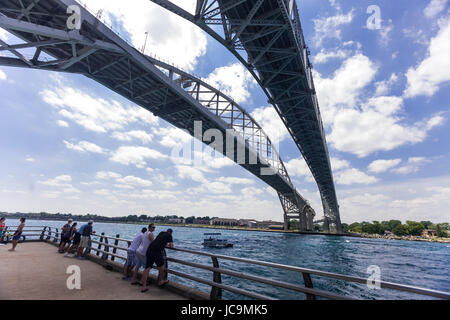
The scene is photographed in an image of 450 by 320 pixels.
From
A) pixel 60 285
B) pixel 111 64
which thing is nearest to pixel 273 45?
pixel 111 64

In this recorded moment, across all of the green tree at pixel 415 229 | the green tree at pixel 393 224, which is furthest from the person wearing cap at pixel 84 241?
the green tree at pixel 393 224

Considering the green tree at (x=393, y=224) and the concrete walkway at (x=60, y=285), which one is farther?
the green tree at (x=393, y=224)

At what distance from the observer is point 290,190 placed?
6294 centimetres

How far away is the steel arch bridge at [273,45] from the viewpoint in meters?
13.0

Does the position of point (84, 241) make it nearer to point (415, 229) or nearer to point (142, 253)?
point (142, 253)

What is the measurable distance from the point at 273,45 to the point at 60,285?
63.3 ft

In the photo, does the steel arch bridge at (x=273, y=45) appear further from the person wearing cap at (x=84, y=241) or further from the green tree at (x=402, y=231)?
the green tree at (x=402, y=231)

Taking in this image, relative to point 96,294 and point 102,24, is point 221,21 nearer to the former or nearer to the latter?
point 102,24

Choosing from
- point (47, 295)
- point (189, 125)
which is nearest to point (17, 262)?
point (47, 295)

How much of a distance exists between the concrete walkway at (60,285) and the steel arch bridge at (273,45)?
1362 cm

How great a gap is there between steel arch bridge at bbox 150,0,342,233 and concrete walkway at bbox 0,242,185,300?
1362cm

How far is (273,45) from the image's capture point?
692 inches

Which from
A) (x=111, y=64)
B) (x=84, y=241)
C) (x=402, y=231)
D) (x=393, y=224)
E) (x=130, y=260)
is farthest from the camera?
(x=393, y=224)
